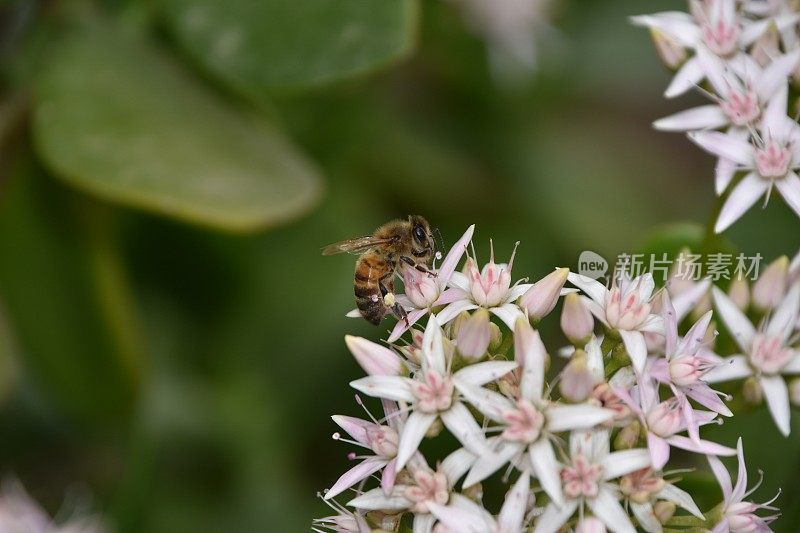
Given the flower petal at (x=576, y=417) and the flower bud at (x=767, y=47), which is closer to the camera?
the flower petal at (x=576, y=417)

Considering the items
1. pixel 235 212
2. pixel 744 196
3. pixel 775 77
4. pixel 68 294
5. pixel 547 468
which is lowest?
pixel 68 294

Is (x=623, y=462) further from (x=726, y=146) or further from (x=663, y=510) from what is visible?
(x=726, y=146)

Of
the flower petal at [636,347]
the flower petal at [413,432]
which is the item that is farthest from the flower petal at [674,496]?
the flower petal at [413,432]

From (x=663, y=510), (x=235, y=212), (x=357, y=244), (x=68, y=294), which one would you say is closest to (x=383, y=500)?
Result: (x=663, y=510)

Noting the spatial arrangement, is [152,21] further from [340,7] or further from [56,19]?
[340,7]

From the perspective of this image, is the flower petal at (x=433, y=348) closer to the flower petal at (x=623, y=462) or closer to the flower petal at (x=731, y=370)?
the flower petal at (x=623, y=462)

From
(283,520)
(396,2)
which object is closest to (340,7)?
(396,2)

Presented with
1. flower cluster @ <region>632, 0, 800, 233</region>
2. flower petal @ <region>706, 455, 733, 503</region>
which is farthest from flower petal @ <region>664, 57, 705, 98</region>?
flower petal @ <region>706, 455, 733, 503</region>
